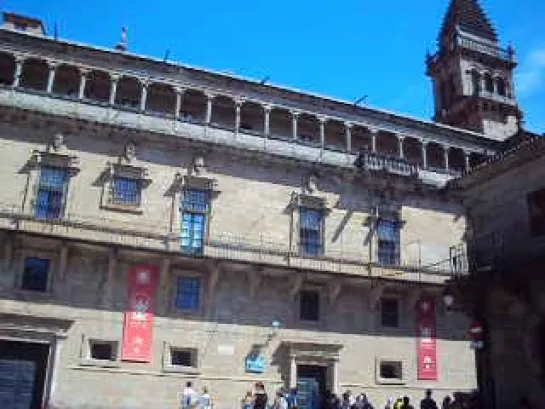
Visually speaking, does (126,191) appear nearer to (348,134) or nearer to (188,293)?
(188,293)

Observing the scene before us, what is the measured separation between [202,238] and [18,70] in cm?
1044

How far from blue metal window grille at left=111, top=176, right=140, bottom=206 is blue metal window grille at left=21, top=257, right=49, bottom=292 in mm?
3881

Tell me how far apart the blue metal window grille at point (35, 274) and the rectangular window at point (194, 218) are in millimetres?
5574

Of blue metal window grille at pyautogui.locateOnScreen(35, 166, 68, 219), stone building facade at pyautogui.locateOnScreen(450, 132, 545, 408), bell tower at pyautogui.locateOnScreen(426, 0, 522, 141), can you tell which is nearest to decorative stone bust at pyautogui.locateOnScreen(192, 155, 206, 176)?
blue metal window grille at pyautogui.locateOnScreen(35, 166, 68, 219)

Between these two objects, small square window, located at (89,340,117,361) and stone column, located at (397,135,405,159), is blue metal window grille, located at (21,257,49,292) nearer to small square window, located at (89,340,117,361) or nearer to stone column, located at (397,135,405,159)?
small square window, located at (89,340,117,361)

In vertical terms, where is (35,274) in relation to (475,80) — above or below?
below

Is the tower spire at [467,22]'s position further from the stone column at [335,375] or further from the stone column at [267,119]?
the stone column at [335,375]

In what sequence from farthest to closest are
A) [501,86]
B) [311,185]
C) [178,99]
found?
[501,86] < [311,185] < [178,99]

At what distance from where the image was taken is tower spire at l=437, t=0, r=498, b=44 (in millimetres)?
47656

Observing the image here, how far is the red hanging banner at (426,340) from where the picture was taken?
29328 millimetres

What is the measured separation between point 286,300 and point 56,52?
1468 cm

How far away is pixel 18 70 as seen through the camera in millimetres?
26859

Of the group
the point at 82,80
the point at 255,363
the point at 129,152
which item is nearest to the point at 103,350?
the point at 255,363

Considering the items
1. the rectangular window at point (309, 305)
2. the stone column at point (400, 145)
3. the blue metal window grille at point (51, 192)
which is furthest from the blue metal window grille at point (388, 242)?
the blue metal window grille at point (51, 192)
